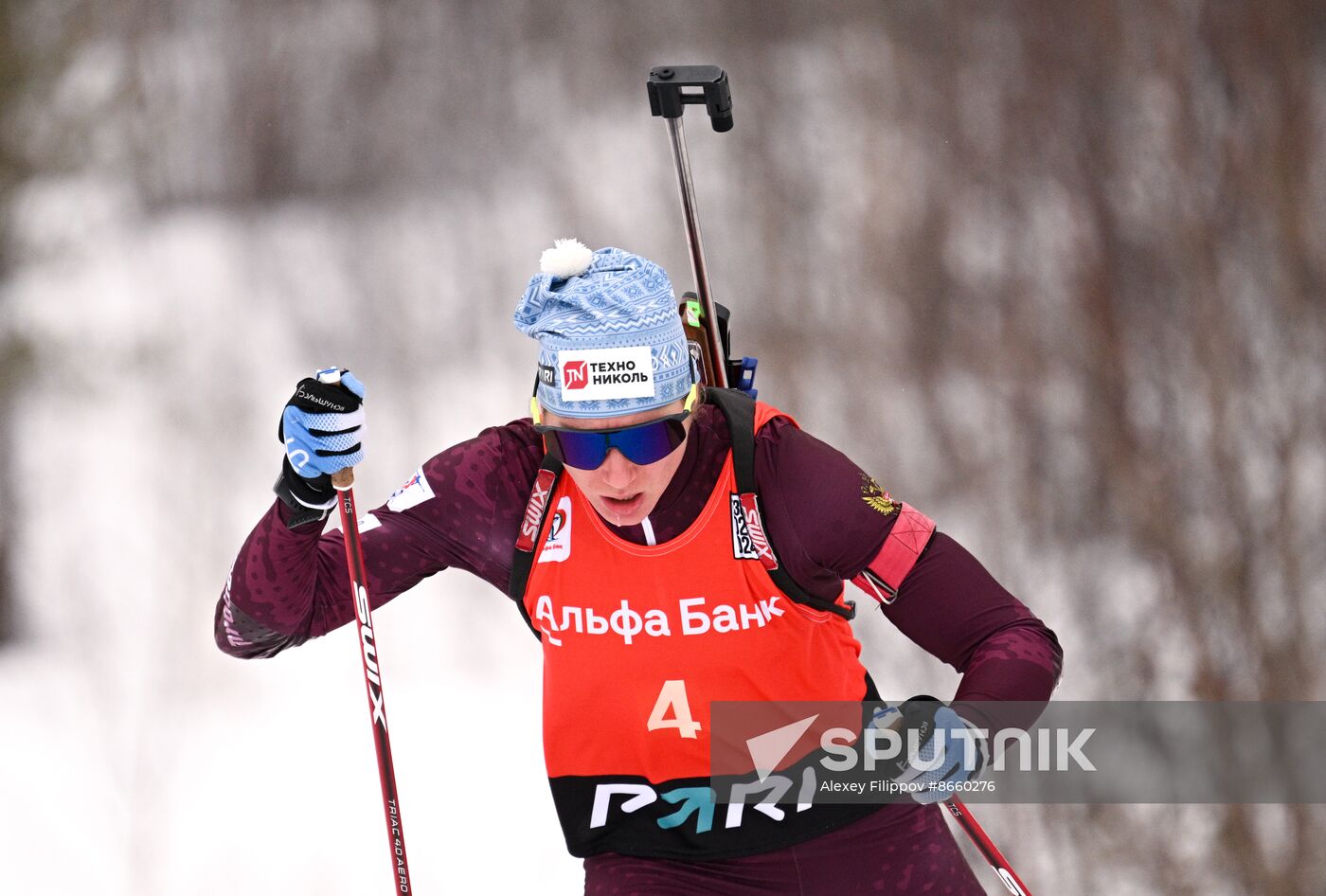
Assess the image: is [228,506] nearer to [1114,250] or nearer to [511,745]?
[511,745]

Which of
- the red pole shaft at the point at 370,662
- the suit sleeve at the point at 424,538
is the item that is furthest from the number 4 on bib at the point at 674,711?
the red pole shaft at the point at 370,662

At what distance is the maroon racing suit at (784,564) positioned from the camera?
1.91 metres

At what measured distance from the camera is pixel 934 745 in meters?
1.82

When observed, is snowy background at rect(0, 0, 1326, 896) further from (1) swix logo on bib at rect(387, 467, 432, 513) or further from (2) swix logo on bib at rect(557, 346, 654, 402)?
(2) swix logo on bib at rect(557, 346, 654, 402)

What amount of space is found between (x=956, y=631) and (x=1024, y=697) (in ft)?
0.41

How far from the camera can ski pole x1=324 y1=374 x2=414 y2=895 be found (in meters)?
1.96

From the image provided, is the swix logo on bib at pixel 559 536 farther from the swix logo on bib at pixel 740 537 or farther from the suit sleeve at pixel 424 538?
the swix logo on bib at pixel 740 537

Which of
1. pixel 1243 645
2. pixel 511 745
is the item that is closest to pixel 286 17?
pixel 511 745

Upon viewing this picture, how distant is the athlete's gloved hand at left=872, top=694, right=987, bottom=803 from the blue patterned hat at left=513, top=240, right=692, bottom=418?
51 cm

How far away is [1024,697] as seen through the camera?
186 centimetres

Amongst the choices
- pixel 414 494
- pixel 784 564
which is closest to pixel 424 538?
pixel 414 494

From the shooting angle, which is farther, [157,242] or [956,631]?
[157,242]

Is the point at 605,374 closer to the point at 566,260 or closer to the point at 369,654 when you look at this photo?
the point at 566,260

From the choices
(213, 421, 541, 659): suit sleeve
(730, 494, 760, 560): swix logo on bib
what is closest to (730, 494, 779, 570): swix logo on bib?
(730, 494, 760, 560): swix logo on bib
